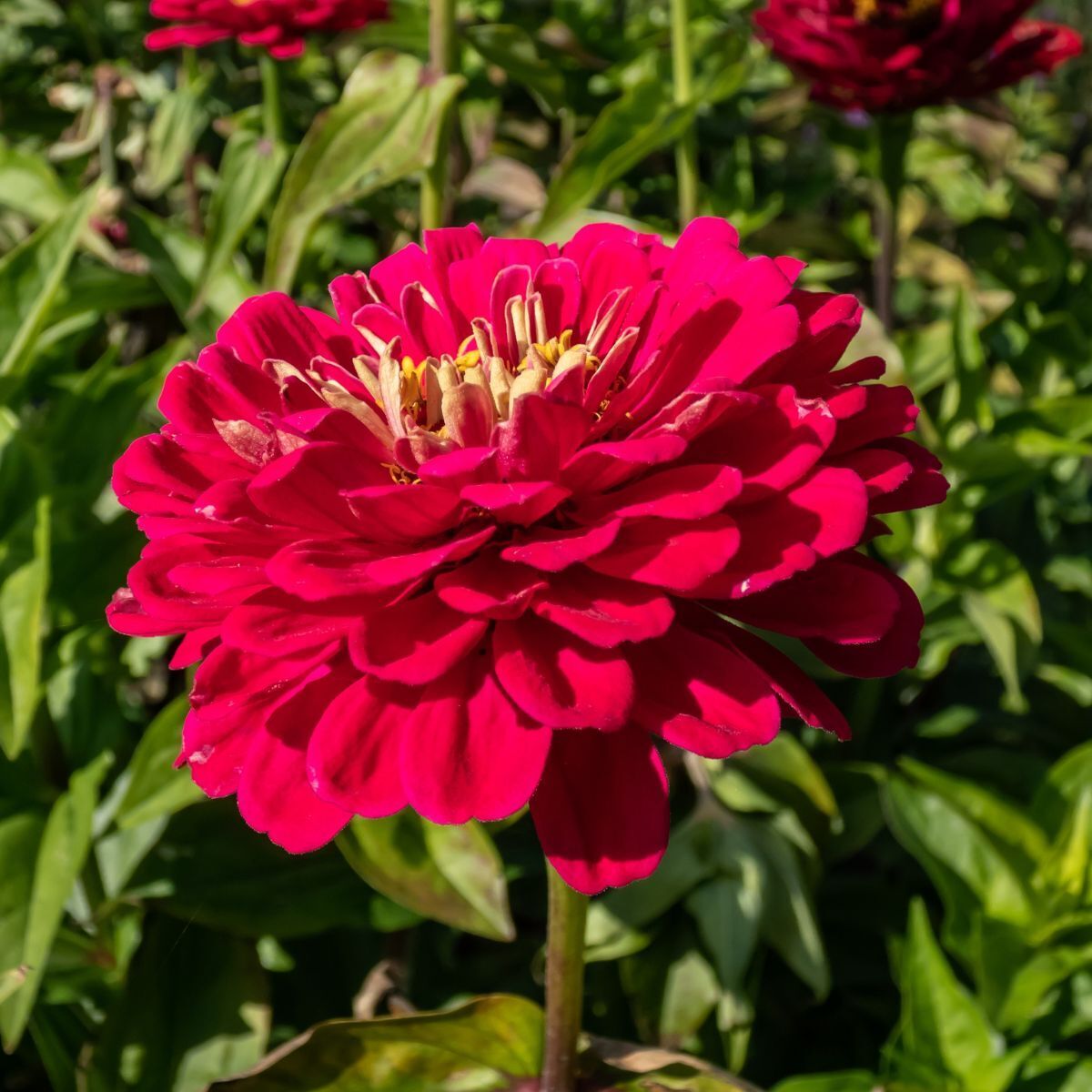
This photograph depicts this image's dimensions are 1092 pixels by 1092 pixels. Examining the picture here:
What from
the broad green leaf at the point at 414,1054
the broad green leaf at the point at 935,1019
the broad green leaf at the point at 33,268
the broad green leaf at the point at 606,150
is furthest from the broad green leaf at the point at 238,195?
the broad green leaf at the point at 935,1019

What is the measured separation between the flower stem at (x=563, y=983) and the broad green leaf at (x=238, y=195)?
0.61m

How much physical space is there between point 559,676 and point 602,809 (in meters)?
0.06

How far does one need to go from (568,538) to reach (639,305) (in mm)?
147

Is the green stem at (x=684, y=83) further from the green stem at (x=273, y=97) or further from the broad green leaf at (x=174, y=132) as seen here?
the broad green leaf at (x=174, y=132)

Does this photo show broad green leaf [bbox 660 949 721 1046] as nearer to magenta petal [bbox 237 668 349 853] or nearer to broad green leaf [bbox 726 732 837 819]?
broad green leaf [bbox 726 732 837 819]

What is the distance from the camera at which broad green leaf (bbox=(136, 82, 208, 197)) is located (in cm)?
132

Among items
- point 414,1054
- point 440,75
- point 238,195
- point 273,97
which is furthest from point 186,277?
point 414,1054

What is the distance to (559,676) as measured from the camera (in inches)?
17.0

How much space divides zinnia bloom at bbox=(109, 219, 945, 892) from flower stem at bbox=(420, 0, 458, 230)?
453 mm

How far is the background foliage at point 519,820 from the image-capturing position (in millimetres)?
743

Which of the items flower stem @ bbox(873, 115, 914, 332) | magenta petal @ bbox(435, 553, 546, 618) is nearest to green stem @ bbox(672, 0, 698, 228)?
flower stem @ bbox(873, 115, 914, 332)

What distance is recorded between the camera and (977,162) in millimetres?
1705

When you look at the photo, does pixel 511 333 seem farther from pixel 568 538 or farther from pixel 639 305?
pixel 568 538

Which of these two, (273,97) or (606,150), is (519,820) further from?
(273,97)
